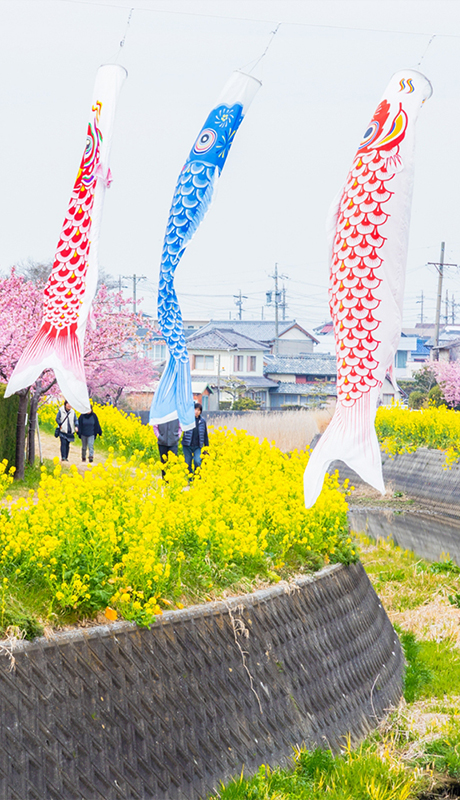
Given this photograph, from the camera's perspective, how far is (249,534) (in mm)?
4875

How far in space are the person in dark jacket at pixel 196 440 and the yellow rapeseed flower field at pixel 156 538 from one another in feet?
14.8

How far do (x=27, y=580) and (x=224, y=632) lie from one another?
103 centimetres

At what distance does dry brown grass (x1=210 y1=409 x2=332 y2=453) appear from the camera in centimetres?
2008

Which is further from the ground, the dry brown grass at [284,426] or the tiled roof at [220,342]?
the tiled roof at [220,342]

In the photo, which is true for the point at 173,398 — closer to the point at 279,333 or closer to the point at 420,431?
the point at 420,431

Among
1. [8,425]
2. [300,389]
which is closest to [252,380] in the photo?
[300,389]

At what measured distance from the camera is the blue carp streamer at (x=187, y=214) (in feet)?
26.0

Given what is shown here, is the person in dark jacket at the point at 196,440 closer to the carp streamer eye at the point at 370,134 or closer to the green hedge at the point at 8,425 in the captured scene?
the green hedge at the point at 8,425

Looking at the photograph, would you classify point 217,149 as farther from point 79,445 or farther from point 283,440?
point 283,440

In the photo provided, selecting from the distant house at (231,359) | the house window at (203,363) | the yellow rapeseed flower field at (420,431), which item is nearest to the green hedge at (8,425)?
the yellow rapeseed flower field at (420,431)

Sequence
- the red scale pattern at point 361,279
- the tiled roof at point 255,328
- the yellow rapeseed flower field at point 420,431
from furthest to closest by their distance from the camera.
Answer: the tiled roof at point 255,328 < the yellow rapeseed flower field at point 420,431 < the red scale pattern at point 361,279

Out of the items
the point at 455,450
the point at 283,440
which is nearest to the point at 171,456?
the point at 455,450

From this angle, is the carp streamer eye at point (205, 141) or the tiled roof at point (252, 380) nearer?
the carp streamer eye at point (205, 141)

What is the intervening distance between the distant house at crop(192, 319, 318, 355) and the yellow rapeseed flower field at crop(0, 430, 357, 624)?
4959 cm
